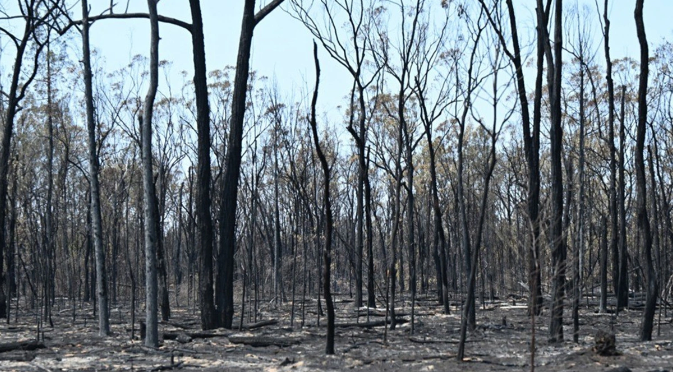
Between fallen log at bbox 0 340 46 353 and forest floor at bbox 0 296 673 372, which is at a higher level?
fallen log at bbox 0 340 46 353

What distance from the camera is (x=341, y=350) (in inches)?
452

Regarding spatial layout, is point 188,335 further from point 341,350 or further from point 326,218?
point 326,218

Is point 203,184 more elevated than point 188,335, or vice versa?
point 203,184

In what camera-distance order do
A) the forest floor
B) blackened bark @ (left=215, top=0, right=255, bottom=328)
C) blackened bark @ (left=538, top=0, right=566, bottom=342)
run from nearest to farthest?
the forest floor, blackened bark @ (left=538, top=0, right=566, bottom=342), blackened bark @ (left=215, top=0, right=255, bottom=328)

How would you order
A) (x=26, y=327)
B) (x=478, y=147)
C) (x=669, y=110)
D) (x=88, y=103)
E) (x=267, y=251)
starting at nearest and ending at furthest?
(x=88, y=103) → (x=26, y=327) → (x=669, y=110) → (x=478, y=147) → (x=267, y=251)

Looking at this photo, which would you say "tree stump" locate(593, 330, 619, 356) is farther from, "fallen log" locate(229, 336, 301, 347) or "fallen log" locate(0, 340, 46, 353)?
"fallen log" locate(0, 340, 46, 353)

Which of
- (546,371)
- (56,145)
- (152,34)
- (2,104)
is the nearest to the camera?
(546,371)

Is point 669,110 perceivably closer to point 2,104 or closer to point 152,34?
point 152,34

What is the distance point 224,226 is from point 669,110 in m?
17.2

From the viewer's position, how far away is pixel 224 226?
1462cm

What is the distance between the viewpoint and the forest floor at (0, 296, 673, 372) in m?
9.70

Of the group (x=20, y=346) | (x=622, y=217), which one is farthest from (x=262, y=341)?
(x=622, y=217)

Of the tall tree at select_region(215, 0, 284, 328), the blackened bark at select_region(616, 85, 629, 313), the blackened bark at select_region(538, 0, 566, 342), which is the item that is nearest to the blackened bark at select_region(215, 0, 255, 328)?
the tall tree at select_region(215, 0, 284, 328)

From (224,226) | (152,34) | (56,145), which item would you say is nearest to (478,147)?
(56,145)
